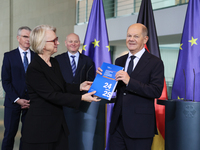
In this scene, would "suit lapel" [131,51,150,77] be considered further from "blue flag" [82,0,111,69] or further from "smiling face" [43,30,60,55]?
"blue flag" [82,0,111,69]

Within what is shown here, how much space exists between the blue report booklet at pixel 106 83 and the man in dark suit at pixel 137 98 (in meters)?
0.08

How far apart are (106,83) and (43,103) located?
0.59 metres

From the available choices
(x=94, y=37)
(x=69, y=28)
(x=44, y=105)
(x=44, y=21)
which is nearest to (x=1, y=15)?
(x=44, y=21)

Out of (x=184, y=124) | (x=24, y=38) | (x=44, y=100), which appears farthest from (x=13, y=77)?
(x=184, y=124)

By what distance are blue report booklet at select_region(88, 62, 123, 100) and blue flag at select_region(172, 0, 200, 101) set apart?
1.67 metres

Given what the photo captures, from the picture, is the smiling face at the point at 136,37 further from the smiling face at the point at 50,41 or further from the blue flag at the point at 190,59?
the blue flag at the point at 190,59

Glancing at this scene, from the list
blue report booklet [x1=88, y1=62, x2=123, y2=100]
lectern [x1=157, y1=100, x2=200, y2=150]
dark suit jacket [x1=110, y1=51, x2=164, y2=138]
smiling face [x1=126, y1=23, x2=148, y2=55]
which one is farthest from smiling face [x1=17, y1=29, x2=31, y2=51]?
lectern [x1=157, y1=100, x2=200, y2=150]

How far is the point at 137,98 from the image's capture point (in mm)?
2061

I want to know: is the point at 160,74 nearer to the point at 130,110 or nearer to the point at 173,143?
the point at 130,110

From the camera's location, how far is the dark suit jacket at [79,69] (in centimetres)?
367

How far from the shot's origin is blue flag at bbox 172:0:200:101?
331 cm

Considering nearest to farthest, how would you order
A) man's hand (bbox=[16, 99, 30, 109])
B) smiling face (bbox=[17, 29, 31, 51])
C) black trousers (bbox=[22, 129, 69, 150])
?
black trousers (bbox=[22, 129, 69, 150]) < man's hand (bbox=[16, 99, 30, 109]) < smiling face (bbox=[17, 29, 31, 51])

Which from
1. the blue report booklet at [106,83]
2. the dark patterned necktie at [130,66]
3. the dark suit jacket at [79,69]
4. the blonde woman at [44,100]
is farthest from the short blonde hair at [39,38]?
the dark suit jacket at [79,69]

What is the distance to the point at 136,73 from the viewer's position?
2.06 meters
